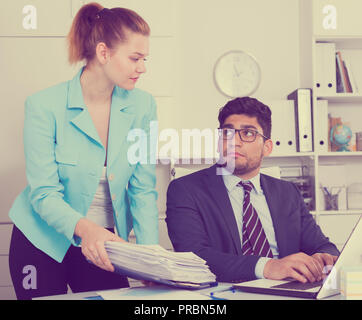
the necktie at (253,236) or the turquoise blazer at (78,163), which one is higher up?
the turquoise blazer at (78,163)

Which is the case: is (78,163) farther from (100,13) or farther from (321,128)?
(321,128)

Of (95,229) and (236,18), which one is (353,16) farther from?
(95,229)

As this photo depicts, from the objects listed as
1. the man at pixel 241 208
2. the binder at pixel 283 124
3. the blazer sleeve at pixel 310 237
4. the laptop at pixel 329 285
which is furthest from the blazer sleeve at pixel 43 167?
the binder at pixel 283 124

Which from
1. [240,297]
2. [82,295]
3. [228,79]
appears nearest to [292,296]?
[240,297]

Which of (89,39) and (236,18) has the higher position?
(236,18)

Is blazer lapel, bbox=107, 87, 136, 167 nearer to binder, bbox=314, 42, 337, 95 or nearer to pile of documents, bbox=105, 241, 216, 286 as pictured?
pile of documents, bbox=105, 241, 216, 286

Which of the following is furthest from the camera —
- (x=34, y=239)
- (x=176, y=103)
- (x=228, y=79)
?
(x=228, y=79)

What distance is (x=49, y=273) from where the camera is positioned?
5.01ft

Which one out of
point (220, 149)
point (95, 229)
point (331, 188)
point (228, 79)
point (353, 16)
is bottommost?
point (331, 188)

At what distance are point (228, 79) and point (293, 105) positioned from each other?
0.50 m

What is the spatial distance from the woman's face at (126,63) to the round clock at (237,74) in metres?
1.73

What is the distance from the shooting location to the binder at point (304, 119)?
296cm

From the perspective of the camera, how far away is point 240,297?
1.03 metres

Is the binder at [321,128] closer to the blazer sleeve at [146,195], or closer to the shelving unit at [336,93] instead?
the shelving unit at [336,93]
